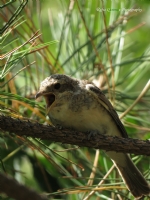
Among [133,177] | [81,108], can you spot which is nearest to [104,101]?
[81,108]

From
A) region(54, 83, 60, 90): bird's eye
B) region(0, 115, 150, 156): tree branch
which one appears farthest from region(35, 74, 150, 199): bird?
Answer: region(0, 115, 150, 156): tree branch

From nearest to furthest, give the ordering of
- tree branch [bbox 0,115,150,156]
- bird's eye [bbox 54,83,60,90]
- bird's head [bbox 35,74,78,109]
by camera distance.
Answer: tree branch [bbox 0,115,150,156], bird's head [bbox 35,74,78,109], bird's eye [bbox 54,83,60,90]

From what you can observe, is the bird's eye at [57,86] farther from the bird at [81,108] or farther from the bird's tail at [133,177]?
the bird's tail at [133,177]

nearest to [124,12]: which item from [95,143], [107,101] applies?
[107,101]

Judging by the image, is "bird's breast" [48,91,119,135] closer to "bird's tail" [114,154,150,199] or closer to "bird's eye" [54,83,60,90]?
"bird's eye" [54,83,60,90]

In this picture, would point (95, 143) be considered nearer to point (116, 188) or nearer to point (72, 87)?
point (116, 188)

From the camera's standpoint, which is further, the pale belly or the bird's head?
the pale belly
